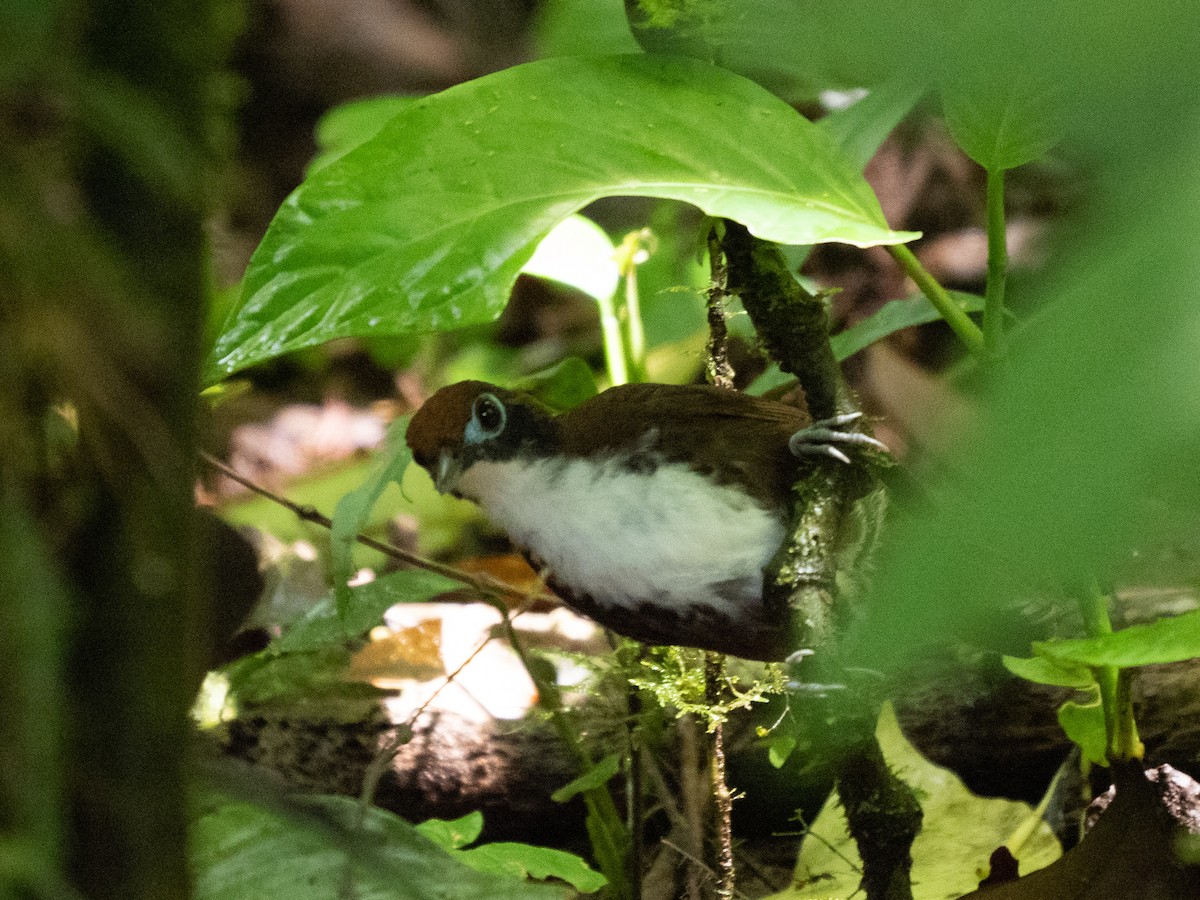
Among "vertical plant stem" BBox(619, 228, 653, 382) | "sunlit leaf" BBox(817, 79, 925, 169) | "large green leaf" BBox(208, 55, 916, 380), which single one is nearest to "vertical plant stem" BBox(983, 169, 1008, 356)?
"large green leaf" BBox(208, 55, 916, 380)

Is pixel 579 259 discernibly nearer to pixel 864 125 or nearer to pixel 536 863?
pixel 864 125

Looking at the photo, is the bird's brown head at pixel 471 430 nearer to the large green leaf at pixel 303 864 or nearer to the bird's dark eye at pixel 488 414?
the bird's dark eye at pixel 488 414

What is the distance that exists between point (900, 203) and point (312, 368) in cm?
218

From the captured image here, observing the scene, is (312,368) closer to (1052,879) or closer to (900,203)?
(900,203)

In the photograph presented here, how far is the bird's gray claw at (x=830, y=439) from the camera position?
1.34 meters

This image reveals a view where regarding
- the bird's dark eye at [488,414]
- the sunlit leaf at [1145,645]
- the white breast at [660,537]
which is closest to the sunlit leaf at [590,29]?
the bird's dark eye at [488,414]

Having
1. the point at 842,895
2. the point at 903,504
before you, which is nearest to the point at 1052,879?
the point at 842,895

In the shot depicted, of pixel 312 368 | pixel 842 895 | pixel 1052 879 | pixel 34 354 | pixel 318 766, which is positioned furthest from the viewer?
pixel 312 368

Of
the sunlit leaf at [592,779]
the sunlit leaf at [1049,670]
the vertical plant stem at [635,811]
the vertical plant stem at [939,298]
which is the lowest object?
the vertical plant stem at [635,811]

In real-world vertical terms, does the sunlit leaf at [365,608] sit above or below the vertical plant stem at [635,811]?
above

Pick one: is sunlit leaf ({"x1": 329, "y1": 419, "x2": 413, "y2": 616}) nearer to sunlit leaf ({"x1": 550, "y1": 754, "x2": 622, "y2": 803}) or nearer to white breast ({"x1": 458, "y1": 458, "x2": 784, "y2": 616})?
white breast ({"x1": 458, "y1": 458, "x2": 784, "y2": 616})

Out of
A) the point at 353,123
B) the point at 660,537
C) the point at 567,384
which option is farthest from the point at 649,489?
the point at 353,123

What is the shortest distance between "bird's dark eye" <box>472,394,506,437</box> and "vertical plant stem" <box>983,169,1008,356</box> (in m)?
0.63

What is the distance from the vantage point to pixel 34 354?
571 mm
